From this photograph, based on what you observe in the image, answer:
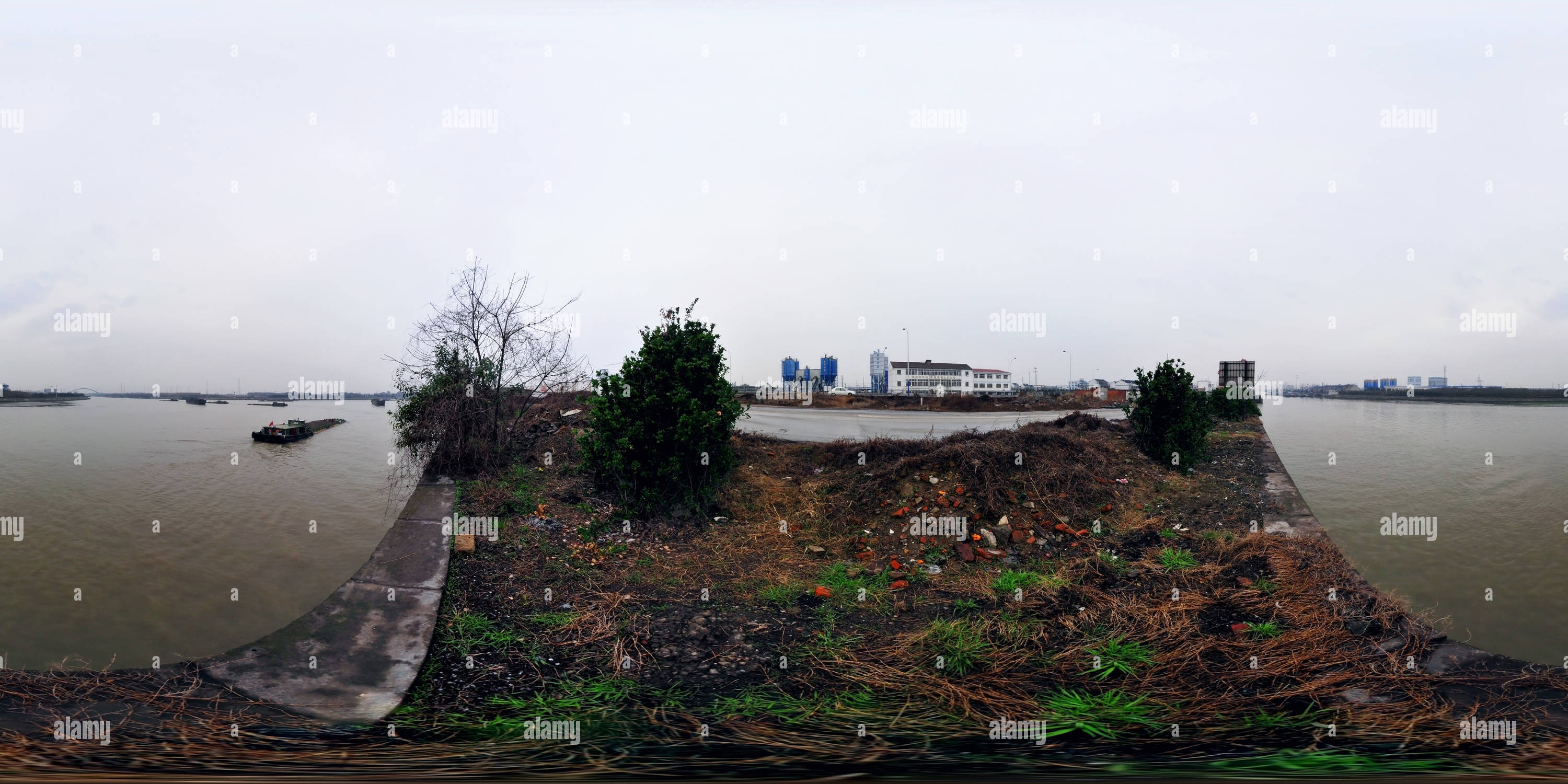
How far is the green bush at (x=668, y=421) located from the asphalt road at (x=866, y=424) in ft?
10.4

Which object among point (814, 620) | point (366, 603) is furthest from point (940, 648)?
point (366, 603)

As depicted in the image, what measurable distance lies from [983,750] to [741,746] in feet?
3.52

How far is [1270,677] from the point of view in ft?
9.48

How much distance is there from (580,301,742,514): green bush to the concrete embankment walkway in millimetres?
2011

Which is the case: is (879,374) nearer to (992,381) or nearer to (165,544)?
(992,381)

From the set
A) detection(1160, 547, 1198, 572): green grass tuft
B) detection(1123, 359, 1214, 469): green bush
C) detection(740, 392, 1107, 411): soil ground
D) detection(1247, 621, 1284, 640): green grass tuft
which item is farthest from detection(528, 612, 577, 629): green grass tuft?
detection(740, 392, 1107, 411): soil ground

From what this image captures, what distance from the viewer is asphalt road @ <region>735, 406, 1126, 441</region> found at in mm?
10344

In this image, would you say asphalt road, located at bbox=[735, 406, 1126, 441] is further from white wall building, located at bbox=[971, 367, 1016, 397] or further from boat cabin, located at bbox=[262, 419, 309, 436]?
white wall building, located at bbox=[971, 367, 1016, 397]

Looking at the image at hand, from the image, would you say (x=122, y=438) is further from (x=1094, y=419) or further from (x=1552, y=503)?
(x=1552, y=503)

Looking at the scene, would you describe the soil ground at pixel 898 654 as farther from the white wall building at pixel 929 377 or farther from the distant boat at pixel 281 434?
the white wall building at pixel 929 377

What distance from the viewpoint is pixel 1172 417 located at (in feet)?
29.5

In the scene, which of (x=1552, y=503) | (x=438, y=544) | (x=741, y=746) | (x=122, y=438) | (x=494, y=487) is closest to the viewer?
(x=741, y=746)

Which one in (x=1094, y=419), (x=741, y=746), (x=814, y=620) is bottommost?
(x=814, y=620)

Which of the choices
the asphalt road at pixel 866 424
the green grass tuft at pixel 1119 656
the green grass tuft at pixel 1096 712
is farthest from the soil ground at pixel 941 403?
the green grass tuft at pixel 1096 712
